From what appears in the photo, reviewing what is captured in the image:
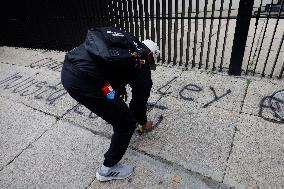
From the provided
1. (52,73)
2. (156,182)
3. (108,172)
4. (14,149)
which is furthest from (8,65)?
(156,182)

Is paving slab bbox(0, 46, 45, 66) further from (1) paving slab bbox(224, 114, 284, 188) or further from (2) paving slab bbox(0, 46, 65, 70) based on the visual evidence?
(1) paving slab bbox(224, 114, 284, 188)

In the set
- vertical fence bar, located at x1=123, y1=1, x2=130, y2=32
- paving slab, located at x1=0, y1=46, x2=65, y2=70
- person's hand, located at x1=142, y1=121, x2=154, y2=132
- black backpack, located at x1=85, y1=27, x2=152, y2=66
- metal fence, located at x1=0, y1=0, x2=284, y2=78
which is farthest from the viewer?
paving slab, located at x1=0, y1=46, x2=65, y2=70

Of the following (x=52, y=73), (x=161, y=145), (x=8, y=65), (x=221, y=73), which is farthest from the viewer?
(x=8, y=65)

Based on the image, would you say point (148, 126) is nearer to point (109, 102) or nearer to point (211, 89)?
point (109, 102)

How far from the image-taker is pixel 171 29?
4.96 m

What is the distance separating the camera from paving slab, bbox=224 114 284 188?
239 centimetres

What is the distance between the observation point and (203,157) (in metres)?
2.70

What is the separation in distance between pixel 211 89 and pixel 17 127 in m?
3.01

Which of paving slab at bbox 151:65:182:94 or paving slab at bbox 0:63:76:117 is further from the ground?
paving slab at bbox 151:65:182:94

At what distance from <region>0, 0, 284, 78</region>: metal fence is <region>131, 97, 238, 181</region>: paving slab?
132 centimetres

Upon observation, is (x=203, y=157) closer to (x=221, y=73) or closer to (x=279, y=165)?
(x=279, y=165)

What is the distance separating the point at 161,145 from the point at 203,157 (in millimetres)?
510

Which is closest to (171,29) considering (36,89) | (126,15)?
(126,15)

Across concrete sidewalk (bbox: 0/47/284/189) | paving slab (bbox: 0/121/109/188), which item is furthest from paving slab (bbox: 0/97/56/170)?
paving slab (bbox: 0/121/109/188)
